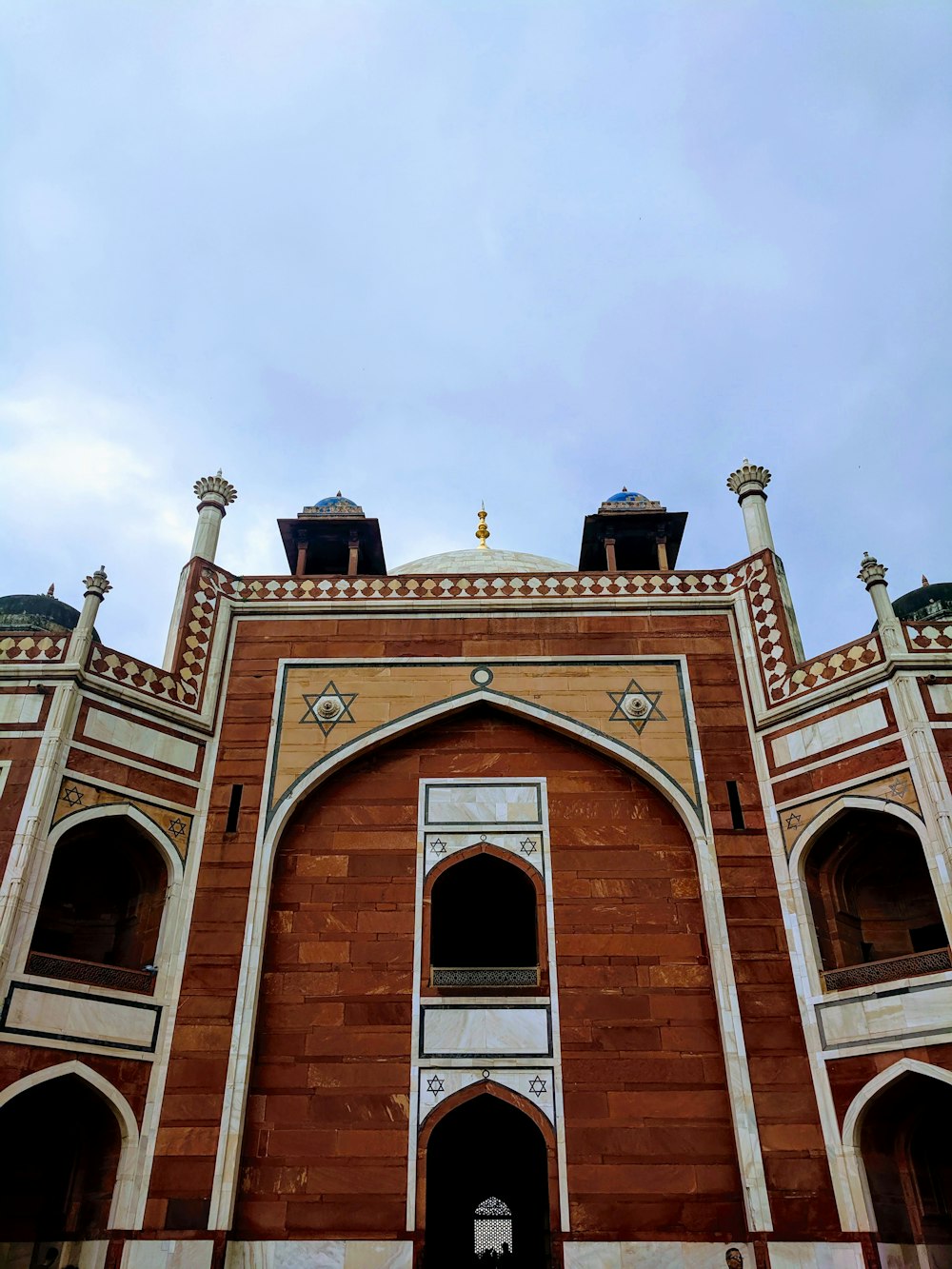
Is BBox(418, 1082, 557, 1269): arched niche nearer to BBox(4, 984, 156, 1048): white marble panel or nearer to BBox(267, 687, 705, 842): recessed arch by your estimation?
BBox(4, 984, 156, 1048): white marble panel

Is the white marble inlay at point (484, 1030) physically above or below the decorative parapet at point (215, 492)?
below

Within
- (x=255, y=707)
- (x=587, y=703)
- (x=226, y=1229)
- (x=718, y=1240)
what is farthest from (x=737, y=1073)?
(x=255, y=707)

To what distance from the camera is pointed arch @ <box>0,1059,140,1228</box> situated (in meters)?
9.23

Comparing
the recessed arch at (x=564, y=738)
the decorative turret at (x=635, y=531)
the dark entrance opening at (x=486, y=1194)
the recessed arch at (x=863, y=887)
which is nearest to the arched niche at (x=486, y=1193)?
the dark entrance opening at (x=486, y=1194)

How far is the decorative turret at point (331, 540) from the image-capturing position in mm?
15211

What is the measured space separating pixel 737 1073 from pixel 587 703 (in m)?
4.22

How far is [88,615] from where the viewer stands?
37.4 feet

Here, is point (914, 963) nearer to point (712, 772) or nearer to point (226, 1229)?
point (712, 772)

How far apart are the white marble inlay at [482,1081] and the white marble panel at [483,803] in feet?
8.35

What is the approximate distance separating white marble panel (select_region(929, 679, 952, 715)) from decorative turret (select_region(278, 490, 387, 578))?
7.83 metres

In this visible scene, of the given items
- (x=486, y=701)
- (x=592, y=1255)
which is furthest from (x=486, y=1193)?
(x=486, y=701)

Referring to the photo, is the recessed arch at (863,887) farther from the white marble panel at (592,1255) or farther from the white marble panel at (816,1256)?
the white marble panel at (592,1255)

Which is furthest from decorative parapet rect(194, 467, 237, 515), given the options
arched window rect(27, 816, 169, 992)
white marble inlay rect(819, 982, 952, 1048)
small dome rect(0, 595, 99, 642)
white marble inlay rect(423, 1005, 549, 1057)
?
white marble inlay rect(819, 982, 952, 1048)

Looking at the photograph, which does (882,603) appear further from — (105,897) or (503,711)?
(105,897)
